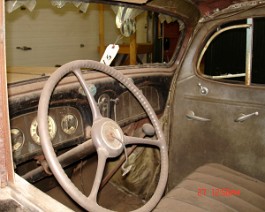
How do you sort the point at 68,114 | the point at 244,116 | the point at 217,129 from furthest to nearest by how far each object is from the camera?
the point at 217,129 → the point at 244,116 → the point at 68,114

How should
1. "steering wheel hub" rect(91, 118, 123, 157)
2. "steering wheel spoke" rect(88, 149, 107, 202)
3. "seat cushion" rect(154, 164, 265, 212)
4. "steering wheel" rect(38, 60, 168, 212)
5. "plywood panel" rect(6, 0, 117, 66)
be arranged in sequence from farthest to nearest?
"plywood panel" rect(6, 0, 117, 66) < "seat cushion" rect(154, 164, 265, 212) < "steering wheel hub" rect(91, 118, 123, 157) < "steering wheel spoke" rect(88, 149, 107, 202) < "steering wheel" rect(38, 60, 168, 212)

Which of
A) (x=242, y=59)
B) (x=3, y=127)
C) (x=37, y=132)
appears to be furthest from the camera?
(x=242, y=59)

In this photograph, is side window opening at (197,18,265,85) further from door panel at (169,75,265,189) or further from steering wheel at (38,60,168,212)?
steering wheel at (38,60,168,212)

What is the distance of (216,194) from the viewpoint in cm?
154

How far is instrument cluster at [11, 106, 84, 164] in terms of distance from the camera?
1.31m

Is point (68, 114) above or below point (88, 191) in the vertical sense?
above

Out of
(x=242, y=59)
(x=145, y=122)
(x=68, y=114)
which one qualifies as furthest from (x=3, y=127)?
(x=242, y=59)

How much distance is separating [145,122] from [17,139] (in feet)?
3.66

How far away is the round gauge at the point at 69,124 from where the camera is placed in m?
1.51

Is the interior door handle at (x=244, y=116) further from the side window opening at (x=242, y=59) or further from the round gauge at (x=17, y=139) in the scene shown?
the round gauge at (x=17, y=139)

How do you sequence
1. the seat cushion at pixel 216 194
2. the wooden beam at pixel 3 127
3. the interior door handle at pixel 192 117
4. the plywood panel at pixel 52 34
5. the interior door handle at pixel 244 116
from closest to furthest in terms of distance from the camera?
the wooden beam at pixel 3 127 < the seat cushion at pixel 216 194 < the interior door handle at pixel 244 116 < the interior door handle at pixel 192 117 < the plywood panel at pixel 52 34

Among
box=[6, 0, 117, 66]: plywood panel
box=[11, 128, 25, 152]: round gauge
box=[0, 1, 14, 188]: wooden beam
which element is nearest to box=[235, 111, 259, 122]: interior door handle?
box=[11, 128, 25, 152]: round gauge
